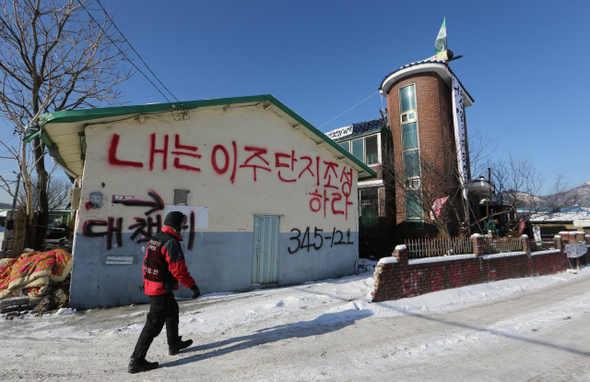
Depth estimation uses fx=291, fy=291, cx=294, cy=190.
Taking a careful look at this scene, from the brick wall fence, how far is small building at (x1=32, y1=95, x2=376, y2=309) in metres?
3.15

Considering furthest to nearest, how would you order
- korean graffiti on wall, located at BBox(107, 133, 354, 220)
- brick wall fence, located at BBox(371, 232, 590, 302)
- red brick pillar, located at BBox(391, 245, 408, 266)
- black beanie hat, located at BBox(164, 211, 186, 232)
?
korean graffiti on wall, located at BBox(107, 133, 354, 220), red brick pillar, located at BBox(391, 245, 408, 266), brick wall fence, located at BBox(371, 232, 590, 302), black beanie hat, located at BBox(164, 211, 186, 232)

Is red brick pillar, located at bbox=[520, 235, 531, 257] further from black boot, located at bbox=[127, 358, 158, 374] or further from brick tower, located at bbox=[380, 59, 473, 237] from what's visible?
black boot, located at bbox=[127, 358, 158, 374]

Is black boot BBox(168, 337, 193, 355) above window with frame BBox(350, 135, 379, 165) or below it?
below

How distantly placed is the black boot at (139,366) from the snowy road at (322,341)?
87 millimetres

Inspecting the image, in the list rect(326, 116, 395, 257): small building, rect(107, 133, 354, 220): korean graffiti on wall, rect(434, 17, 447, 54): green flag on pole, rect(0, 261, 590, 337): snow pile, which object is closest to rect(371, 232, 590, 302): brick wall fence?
rect(0, 261, 590, 337): snow pile

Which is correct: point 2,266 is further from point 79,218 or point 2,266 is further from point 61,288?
point 79,218

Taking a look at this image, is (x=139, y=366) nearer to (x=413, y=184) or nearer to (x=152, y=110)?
(x=152, y=110)

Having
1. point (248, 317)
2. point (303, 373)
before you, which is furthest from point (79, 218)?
point (303, 373)

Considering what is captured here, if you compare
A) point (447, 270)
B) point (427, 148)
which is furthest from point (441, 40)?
point (447, 270)

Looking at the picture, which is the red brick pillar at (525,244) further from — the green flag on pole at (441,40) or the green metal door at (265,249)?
the green flag on pole at (441,40)

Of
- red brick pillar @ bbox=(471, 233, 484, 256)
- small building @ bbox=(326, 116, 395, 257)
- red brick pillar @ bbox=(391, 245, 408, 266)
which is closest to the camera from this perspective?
red brick pillar @ bbox=(391, 245, 408, 266)

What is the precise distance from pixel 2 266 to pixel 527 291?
13.7 meters

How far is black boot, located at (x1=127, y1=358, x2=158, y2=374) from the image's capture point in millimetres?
3406

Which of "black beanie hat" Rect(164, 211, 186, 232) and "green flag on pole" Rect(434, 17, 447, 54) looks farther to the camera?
"green flag on pole" Rect(434, 17, 447, 54)
